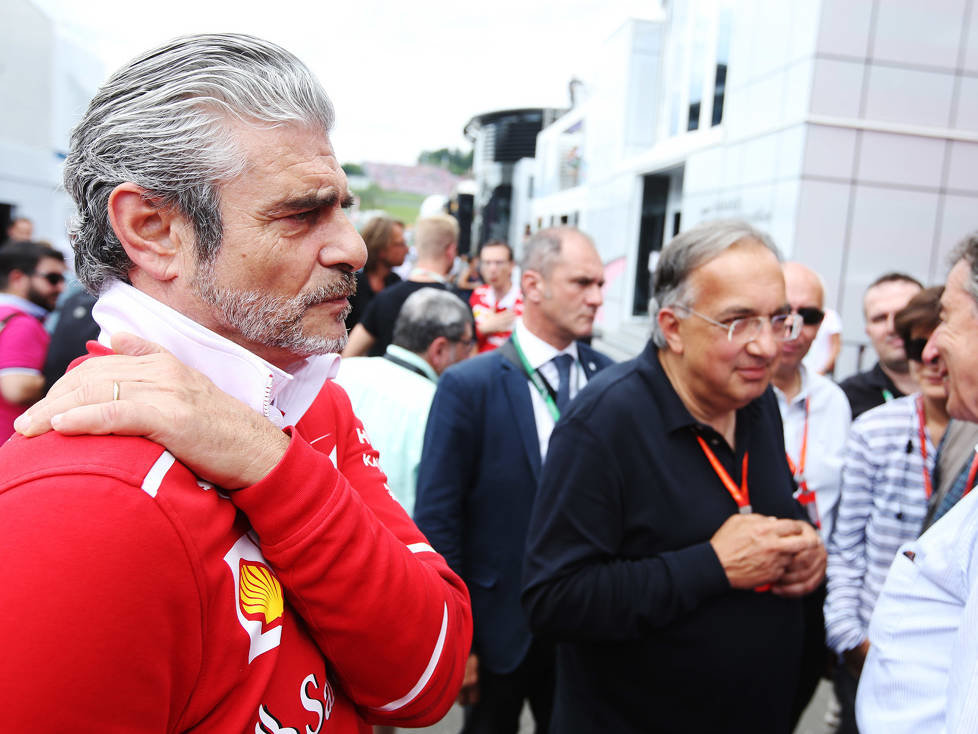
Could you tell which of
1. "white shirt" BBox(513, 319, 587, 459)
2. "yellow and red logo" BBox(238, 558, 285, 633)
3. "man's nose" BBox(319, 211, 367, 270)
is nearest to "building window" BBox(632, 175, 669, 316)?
"white shirt" BBox(513, 319, 587, 459)

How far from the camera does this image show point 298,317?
102cm

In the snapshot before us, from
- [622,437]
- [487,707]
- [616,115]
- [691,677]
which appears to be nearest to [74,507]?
[622,437]

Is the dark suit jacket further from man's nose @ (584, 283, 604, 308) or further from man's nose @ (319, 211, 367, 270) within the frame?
man's nose @ (319, 211, 367, 270)

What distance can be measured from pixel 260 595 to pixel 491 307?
5509mm

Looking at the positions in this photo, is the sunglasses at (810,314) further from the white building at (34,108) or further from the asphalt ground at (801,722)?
the white building at (34,108)

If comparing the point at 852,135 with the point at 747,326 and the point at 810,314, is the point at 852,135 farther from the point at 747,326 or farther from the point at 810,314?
the point at 747,326

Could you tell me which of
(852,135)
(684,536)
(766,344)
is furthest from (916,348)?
(852,135)

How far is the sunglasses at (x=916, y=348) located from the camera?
2557 millimetres

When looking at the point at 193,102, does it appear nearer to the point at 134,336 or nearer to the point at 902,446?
the point at 134,336

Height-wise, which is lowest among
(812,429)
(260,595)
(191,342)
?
(812,429)

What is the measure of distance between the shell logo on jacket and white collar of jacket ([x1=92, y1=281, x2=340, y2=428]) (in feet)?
0.64

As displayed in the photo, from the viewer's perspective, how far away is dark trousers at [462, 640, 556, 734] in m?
2.70

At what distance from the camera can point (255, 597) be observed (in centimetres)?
88

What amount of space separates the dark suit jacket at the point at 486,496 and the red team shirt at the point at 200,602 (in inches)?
59.3
